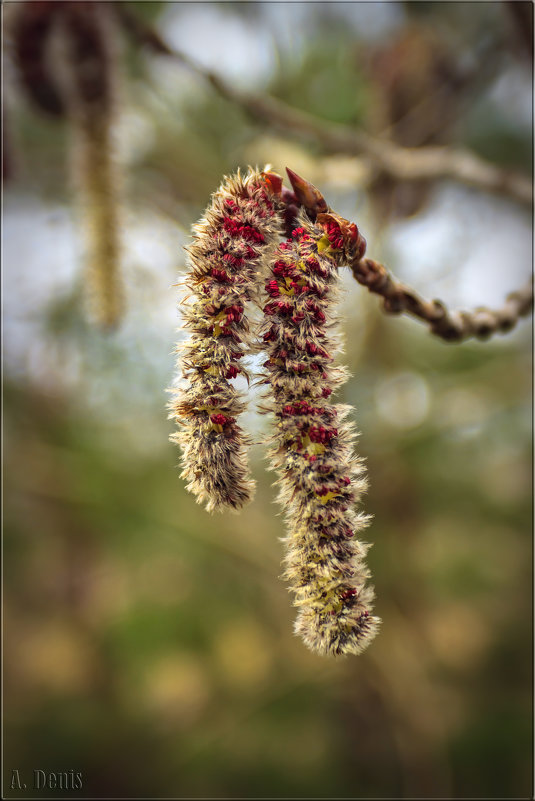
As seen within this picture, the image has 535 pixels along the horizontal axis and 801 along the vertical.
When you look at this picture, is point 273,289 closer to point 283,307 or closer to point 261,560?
point 283,307

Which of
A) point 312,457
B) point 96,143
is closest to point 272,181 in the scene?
point 312,457

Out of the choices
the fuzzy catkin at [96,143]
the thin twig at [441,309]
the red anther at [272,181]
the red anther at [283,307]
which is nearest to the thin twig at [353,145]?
the fuzzy catkin at [96,143]

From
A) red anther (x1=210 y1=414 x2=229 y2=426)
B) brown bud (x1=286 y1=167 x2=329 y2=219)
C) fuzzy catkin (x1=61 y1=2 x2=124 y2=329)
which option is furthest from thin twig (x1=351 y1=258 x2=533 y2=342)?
fuzzy catkin (x1=61 y1=2 x2=124 y2=329)

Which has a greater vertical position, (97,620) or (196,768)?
(97,620)

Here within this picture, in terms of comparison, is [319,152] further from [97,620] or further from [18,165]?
[97,620]

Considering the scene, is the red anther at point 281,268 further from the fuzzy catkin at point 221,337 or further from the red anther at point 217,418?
the red anther at point 217,418

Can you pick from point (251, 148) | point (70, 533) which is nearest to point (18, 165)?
point (251, 148)
